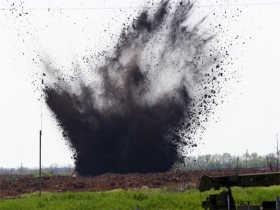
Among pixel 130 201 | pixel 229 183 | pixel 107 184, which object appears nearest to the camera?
pixel 229 183

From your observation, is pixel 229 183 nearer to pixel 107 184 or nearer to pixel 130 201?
pixel 130 201

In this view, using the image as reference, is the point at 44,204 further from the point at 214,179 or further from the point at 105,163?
the point at 105,163

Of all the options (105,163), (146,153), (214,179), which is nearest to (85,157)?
(105,163)

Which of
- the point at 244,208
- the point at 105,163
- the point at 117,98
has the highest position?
the point at 117,98

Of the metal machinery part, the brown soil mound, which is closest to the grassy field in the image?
the brown soil mound

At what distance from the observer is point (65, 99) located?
85188mm

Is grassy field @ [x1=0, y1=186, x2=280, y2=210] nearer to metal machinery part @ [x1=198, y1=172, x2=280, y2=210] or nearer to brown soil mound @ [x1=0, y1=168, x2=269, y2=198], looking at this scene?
brown soil mound @ [x1=0, y1=168, x2=269, y2=198]

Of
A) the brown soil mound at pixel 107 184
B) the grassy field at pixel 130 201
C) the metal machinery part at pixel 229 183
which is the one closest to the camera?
the metal machinery part at pixel 229 183

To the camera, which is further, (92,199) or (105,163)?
(105,163)

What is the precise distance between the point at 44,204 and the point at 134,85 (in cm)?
4416

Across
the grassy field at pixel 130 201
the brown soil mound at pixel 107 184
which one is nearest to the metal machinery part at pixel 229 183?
the grassy field at pixel 130 201

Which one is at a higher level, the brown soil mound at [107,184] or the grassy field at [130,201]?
the brown soil mound at [107,184]

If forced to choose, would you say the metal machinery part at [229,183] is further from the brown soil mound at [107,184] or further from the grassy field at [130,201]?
the brown soil mound at [107,184]

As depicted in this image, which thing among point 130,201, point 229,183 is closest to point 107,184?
point 130,201
